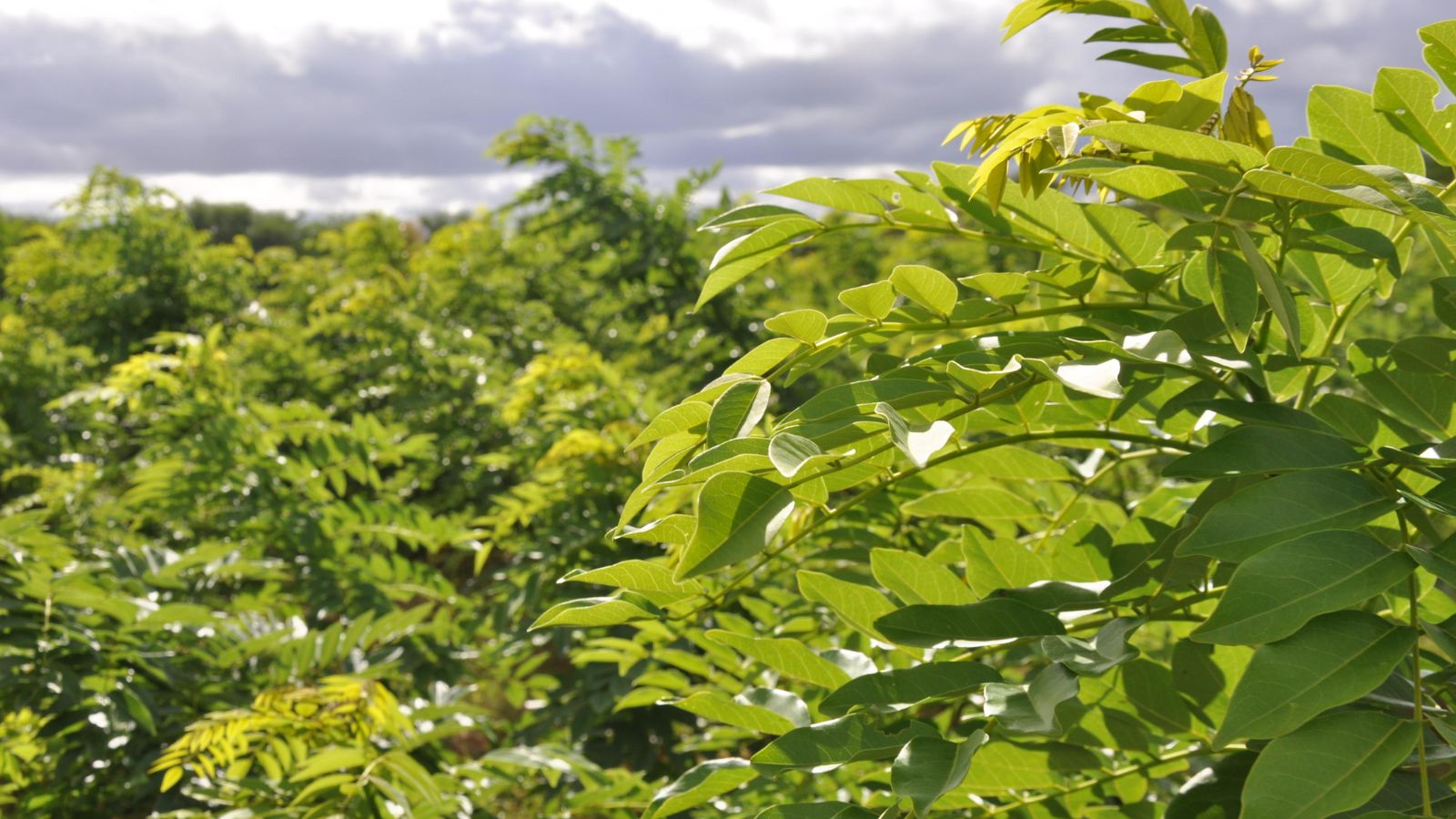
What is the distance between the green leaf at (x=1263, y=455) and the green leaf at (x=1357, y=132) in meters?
0.25

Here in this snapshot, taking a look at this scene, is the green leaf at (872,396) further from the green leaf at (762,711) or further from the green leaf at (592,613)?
the green leaf at (762,711)

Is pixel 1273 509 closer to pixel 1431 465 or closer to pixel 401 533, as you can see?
pixel 1431 465

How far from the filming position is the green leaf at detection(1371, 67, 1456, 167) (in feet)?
2.35

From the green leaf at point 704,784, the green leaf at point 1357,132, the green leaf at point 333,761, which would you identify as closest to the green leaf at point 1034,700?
the green leaf at point 704,784

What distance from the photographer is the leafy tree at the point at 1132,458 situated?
569mm

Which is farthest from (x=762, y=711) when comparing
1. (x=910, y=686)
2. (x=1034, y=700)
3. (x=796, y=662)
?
(x=1034, y=700)

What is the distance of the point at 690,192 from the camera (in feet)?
12.1

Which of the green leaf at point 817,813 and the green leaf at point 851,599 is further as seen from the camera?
the green leaf at point 851,599

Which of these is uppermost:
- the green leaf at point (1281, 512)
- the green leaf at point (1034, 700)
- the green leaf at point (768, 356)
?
the green leaf at point (768, 356)

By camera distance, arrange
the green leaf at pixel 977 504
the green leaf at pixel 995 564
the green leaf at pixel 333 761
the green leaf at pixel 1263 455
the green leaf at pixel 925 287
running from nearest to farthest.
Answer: the green leaf at pixel 1263 455 < the green leaf at pixel 925 287 < the green leaf at pixel 995 564 < the green leaf at pixel 977 504 < the green leaf at pixel 333 761

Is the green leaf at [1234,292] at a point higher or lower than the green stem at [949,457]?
higher

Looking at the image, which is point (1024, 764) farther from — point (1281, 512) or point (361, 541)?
point (361, 541)

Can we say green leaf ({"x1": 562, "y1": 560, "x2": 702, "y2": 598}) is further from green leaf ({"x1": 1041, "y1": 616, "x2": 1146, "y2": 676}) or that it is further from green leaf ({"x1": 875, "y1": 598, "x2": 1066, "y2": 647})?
green leaf ({"x1": 1041, "y1": 616, "x2": 1146, "y2": 676})

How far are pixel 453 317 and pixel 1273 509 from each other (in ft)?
16.6
